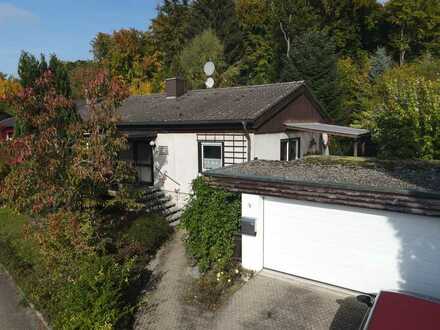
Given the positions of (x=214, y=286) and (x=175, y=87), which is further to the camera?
(x=175, y=87)

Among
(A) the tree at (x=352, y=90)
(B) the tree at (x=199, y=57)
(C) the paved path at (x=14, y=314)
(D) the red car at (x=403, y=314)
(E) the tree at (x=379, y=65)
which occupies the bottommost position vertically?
(C) the paved path at (x=14, y=314)

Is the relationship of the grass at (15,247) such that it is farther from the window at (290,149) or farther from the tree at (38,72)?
the window at (290,149)

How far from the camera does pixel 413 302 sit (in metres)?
4.68

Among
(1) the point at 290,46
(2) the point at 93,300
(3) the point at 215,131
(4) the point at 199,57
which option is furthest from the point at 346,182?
(1) the point at 290,46

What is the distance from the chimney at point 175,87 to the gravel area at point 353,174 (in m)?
9.75

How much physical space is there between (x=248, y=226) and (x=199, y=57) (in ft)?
103

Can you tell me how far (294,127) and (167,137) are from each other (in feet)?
19.3

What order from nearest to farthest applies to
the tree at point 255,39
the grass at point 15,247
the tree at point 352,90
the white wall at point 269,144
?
the grass at point 15,247 < the white wall at point 269,144 < the tree at point 352,90 < the tree at point 255,39

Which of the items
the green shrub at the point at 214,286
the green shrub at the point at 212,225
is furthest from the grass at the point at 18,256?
the green shrub at the point at 212,225

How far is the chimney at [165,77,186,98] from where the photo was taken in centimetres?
1830

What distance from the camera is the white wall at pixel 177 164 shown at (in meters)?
13.8

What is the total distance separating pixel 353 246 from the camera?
297 inches

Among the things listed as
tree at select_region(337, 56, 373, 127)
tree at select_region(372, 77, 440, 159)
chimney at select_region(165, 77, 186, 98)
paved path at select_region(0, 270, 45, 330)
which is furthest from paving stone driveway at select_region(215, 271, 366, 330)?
tree at select_region(337, 56, 373, 127)

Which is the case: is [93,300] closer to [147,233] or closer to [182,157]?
[147,233]
